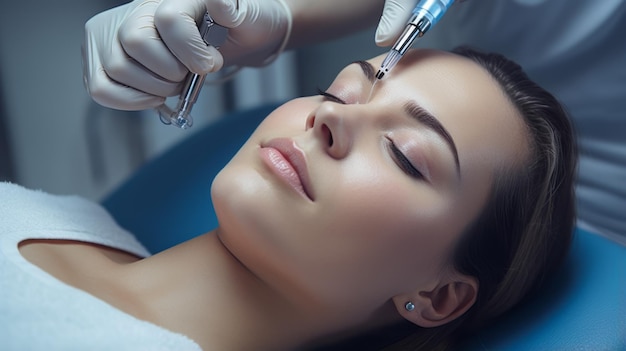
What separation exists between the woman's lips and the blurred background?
878 millimetres

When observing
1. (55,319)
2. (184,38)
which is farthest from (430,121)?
(55,319)

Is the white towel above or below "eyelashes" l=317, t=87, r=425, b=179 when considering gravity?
below

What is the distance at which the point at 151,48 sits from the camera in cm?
105

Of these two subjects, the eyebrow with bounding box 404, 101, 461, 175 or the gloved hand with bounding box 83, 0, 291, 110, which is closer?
the eyebrow with bounding box 404, 101, 461, 175

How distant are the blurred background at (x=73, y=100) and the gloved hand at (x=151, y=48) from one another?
0.62 metres

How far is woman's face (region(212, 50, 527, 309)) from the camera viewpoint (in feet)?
2.99

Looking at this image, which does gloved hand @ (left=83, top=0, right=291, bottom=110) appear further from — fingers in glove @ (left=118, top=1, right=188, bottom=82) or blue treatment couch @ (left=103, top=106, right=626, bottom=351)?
blue treatment couch @ (left=103, top=106, right=626, bottom=351)

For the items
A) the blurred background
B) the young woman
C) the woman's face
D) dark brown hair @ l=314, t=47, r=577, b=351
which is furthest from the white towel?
the blurred background

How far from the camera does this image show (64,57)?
1.83m

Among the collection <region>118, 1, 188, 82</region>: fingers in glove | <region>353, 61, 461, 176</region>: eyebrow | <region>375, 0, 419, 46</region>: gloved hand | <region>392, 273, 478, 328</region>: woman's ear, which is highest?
<region>375, 0, 419, 46</region>: gloved hand

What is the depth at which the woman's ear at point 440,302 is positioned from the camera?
1.03 meters

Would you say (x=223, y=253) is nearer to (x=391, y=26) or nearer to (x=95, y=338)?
(x=95, y=338)

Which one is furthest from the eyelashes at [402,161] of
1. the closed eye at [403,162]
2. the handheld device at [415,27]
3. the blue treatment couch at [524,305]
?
the blue treatment couch at [524,305]

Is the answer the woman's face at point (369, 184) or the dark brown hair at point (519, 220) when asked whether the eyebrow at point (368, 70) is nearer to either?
the woman's face at point (369, 184)
